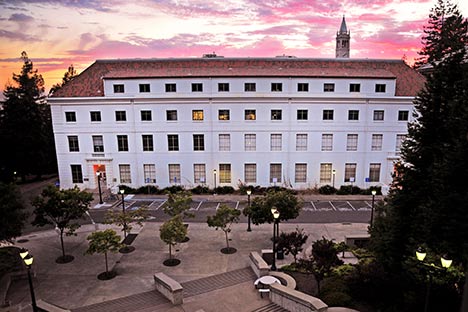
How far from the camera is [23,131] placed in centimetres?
4444

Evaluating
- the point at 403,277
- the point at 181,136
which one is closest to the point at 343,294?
the point at 403,277

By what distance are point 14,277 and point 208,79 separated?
24991mm

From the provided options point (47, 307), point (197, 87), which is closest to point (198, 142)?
point (197, 87)

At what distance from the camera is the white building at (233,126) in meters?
35.8

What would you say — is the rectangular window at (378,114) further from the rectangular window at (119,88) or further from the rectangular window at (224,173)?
the rectangular window at (119,88)

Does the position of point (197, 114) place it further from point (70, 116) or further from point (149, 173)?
point (70, 116)

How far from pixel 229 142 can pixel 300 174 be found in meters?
9.02

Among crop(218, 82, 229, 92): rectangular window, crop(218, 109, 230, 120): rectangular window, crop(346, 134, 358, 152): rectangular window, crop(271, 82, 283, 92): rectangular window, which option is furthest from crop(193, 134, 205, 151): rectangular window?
crop(346, 134, 358, 152): rectangular window

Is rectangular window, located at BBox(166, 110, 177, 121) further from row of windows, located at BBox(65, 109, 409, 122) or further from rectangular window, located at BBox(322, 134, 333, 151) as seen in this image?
rectangular window, located at BBox(322, 134, 333, 151)

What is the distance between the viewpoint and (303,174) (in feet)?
123

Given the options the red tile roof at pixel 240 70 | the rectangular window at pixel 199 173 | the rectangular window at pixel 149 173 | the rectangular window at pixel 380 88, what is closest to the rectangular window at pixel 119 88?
the red tile roof at pixel 240 70

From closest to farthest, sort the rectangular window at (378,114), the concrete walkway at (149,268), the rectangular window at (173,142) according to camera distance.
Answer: the concrete walkway at (149,268) < the rectangular window at (378,114) < the rectangular window at (173,142)

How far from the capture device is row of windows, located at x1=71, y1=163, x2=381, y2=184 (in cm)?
3722

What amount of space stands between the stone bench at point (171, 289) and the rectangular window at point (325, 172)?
25.0 m
